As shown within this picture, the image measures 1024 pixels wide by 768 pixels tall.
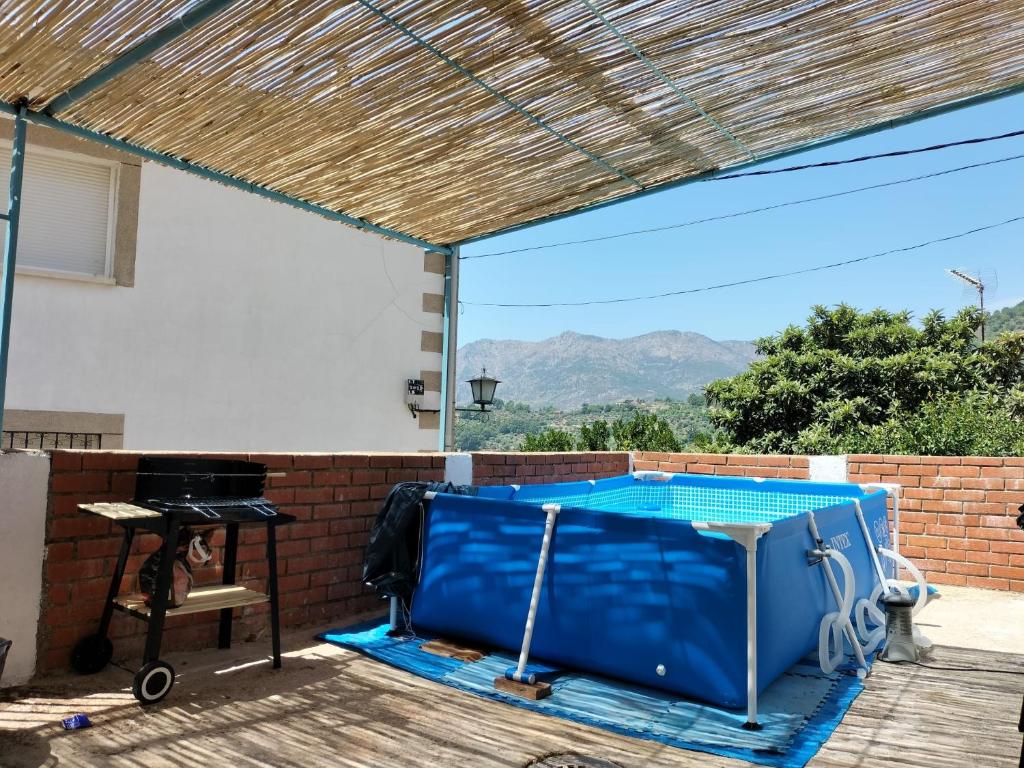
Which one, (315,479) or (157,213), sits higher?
(157,213)

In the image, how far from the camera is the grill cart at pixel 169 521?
2.90m

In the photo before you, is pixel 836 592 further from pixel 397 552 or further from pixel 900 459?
pixel 900 459

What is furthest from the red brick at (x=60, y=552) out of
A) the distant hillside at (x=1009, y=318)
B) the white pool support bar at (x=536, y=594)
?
the distant hillside at (x=1009, y=318)

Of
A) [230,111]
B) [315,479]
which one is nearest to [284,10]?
[230,111]

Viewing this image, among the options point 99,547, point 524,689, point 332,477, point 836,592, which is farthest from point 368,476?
point 836,592

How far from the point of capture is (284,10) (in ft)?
8.86

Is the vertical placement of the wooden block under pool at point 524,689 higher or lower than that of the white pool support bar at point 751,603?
lower

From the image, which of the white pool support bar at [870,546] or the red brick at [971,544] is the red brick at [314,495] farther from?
the red brick at [971,544]

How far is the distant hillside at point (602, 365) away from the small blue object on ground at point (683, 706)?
65.3 m

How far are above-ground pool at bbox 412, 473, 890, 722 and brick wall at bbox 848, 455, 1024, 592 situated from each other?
6.44ft

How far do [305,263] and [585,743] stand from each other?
242 inches

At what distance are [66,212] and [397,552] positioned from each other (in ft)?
15.1

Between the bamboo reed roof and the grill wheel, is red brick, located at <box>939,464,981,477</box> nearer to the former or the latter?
the bamboo reed roof

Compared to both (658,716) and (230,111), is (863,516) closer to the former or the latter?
(658,716)
